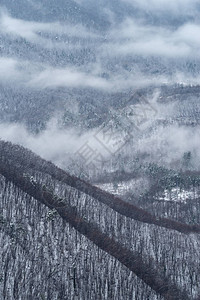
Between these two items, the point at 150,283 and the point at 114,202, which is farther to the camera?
the point at 114,202

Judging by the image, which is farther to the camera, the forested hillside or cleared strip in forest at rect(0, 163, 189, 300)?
cleared strip in forest at rect(0, 163, 189, 300)

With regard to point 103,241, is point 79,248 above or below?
below

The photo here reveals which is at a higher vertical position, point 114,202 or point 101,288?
point 114,202

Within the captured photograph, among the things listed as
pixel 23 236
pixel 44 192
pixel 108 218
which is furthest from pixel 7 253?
pixel 108 218

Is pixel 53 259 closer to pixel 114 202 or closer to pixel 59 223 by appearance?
pixel 59 223

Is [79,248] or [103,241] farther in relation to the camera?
[103,241]

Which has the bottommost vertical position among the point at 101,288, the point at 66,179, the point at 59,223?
the point at 101,288

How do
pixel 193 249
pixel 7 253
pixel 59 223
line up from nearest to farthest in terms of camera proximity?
pixel 7 253 → pixel 59 223 → pixel 193 249

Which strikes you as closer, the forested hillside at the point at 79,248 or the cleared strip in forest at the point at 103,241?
the forested hillside at the point at 79,248
